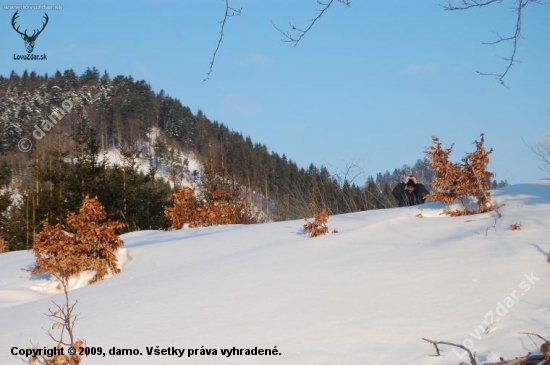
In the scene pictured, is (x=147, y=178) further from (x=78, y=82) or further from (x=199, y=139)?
(x=78, y=82)

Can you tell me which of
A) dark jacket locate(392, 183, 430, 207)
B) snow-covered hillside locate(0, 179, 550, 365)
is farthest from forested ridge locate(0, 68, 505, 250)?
snow-covered hillside locate(0, 179, 550, 365)

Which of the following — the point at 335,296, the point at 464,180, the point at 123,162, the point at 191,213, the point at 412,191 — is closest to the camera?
the point at 335,296

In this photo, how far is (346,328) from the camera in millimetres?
4234

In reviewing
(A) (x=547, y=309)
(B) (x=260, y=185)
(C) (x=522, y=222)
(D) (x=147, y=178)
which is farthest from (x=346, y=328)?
(B) (x=260, y=185)

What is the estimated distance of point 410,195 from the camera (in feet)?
36.3

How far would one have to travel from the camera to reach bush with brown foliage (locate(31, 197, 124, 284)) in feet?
24.2

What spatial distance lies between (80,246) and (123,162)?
1455 cm

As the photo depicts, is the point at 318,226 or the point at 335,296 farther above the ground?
the point at 318,226

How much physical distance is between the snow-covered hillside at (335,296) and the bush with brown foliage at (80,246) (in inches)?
10.2

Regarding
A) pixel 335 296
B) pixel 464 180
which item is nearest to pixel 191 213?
pixel 464 180

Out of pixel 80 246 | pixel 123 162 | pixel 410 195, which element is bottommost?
pixel 80 246

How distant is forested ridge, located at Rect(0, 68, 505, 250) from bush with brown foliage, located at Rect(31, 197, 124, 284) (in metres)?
1.14

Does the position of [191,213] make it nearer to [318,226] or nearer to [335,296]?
[318,226]

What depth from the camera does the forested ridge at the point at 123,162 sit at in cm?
1603
